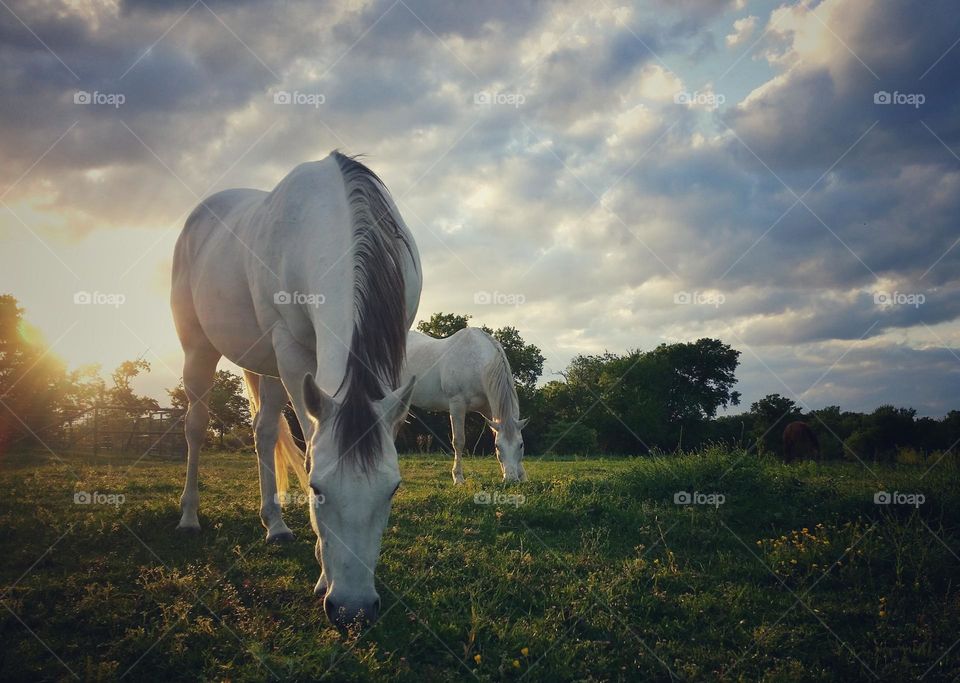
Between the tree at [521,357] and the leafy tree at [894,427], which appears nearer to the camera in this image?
the leafy tree at [894,427]

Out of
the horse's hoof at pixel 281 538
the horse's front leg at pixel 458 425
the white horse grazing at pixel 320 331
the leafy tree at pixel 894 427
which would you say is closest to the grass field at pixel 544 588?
the horse's hoof at pixel 281 538

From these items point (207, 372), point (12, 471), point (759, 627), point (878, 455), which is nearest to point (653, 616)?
point (759, 627)

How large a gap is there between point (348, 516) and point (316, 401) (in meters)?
0.61

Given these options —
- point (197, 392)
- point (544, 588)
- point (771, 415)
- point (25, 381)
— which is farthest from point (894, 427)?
point (25, 381)

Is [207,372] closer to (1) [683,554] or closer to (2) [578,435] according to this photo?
(1) [683,554]

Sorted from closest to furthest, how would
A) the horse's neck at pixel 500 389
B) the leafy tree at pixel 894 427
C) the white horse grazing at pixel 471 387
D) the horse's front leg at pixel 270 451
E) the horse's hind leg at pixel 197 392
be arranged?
the horse's front leg at pixel 270 451 < the horse's hind leg at pixel 197 392 < the white horse grazing at pixel 471 387 < the horse's neck at pixel 500 389 < the leafy tree at pixel 894 427

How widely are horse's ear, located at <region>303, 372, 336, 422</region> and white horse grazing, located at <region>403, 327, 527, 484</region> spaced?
6.62m

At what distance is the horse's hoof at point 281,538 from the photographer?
4957 mm

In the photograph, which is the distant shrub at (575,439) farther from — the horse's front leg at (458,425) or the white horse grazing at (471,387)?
the horse's front leg at (458,425)

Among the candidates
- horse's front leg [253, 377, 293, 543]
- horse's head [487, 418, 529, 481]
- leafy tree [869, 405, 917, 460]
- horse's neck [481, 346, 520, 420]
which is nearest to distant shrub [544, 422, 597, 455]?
leafy tree [869, 405, 917, 460]

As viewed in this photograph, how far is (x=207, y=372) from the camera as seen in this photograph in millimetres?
6250

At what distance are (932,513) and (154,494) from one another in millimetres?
9204

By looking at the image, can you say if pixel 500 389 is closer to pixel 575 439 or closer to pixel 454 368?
pixel 454 368

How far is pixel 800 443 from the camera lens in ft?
51.4
